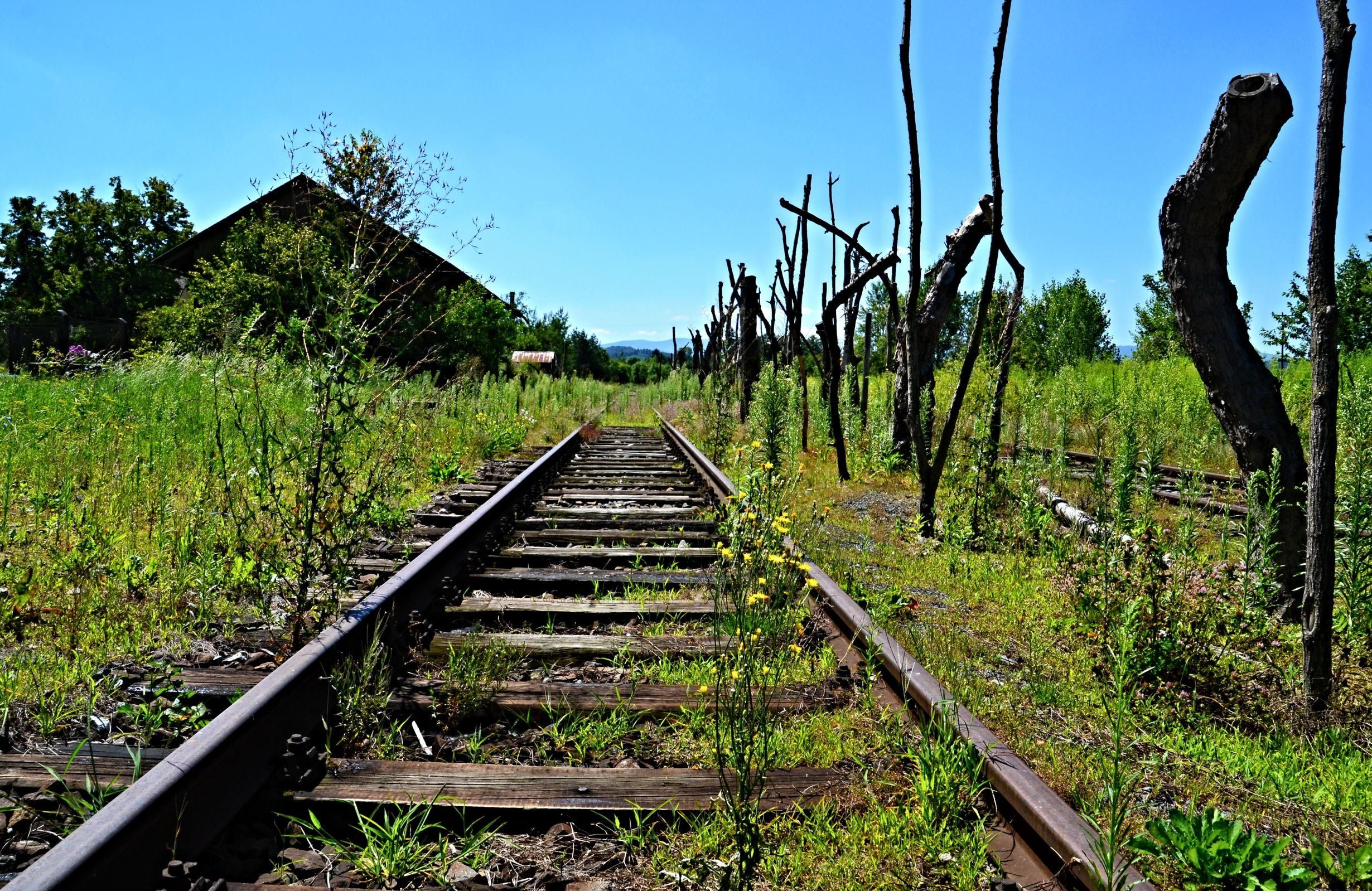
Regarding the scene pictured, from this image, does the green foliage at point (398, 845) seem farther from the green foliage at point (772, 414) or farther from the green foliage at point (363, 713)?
the green foliage at point (772, 414)

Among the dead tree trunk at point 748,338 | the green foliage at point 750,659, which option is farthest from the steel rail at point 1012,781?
the dead tree trunk at point 748,338

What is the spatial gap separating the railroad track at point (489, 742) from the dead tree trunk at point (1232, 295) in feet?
→ 6.63

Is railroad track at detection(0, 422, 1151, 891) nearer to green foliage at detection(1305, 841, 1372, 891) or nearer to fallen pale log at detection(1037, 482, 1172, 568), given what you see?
green foliage at detection(1305, 841, 1372, 891)

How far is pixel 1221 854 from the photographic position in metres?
1.60

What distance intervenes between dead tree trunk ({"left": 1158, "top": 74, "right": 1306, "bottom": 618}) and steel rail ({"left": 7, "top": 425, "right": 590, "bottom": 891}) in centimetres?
377

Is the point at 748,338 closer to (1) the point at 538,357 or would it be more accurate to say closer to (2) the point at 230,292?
(2) the point at 230,292

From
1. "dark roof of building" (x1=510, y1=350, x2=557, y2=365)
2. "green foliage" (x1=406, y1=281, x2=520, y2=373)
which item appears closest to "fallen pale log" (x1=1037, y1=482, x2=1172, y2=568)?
"green foliage" (x1=406, y1=281, x2=520, y2=373)

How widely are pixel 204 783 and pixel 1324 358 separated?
11.1 ft

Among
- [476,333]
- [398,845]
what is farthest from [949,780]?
[476,333]

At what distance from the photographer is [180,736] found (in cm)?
227

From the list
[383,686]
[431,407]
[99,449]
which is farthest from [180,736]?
[431,407]

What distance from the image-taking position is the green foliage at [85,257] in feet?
163

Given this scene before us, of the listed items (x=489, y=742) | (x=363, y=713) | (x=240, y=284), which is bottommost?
(x=489, y=742)

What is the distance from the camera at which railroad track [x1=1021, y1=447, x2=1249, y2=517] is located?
212 inches
